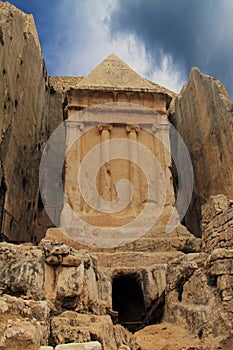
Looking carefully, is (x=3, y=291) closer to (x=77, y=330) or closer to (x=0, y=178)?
(x=77, y=330)

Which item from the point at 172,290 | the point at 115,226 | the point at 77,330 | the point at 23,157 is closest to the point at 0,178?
the point at 23,157

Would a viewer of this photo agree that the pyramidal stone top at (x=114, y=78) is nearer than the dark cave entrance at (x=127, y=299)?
No

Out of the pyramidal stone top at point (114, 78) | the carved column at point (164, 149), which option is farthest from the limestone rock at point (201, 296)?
the pyramidal stone top at point (114, 78)

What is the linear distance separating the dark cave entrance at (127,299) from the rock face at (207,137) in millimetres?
7086

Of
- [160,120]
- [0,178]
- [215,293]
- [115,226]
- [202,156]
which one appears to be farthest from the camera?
[202,156]

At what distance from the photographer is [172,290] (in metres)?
7.18

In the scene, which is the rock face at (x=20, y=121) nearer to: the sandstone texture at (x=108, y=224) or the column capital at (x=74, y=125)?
the sandstone texture at (x=108, y=224)

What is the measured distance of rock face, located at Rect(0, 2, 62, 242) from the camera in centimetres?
1353

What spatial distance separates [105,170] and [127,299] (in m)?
4.68

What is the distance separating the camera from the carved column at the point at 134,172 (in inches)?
491

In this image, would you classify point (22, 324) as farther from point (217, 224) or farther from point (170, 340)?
point (217, 224)

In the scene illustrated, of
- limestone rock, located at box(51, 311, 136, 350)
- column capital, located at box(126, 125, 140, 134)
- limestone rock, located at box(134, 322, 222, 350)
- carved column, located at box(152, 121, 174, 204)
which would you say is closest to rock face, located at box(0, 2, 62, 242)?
column capital, located at box(126, 125, 140, 134)

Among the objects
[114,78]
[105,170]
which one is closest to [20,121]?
[114,78]

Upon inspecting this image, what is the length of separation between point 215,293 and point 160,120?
29.4 feet
